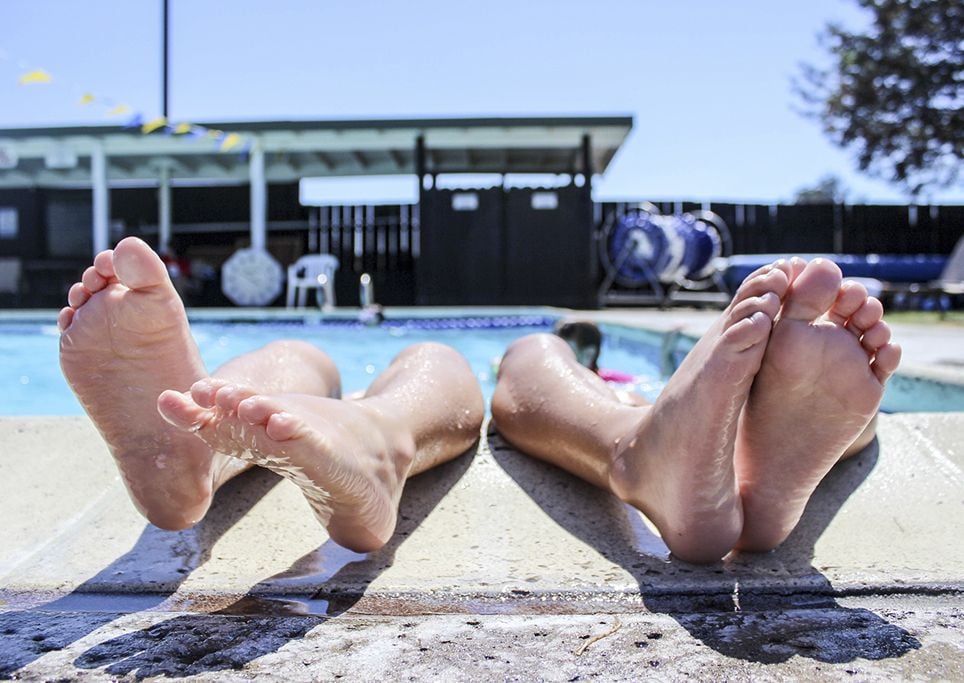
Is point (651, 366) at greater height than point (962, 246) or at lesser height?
lesser

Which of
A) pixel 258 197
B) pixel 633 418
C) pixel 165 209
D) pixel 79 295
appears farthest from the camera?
pixel 165 209

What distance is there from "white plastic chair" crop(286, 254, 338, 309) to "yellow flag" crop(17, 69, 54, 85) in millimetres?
4490

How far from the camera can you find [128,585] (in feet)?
4.02

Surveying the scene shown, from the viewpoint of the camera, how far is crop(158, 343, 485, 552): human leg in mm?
924

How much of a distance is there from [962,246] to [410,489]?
14986 mm

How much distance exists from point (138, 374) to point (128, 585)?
1.10 feet

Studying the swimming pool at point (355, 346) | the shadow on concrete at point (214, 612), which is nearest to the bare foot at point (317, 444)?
the shadow on concrete at point (214, 612)

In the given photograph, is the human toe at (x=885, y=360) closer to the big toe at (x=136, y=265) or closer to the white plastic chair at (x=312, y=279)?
the big toe at (x=136, y=265)

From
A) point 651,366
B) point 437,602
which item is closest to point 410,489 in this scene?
point 437,602

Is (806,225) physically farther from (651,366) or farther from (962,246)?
(651,366)

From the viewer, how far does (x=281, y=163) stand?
12.8 metres

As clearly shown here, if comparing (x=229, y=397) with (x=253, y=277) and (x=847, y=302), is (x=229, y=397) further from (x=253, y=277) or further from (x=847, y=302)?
(x=253, y=277)

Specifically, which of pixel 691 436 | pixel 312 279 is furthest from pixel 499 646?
pixel 312 279

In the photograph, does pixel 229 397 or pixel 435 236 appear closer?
pixel 229 397
